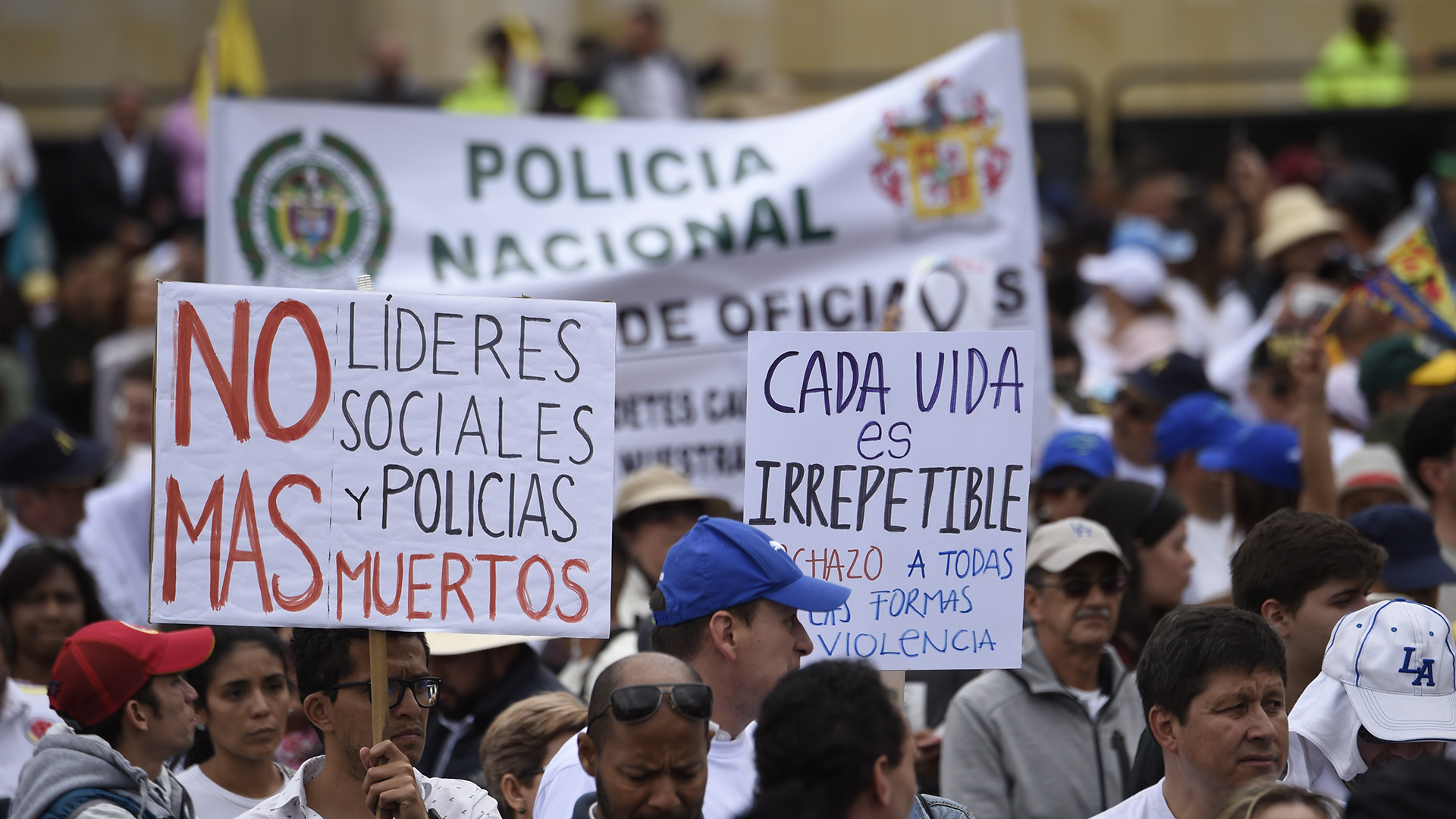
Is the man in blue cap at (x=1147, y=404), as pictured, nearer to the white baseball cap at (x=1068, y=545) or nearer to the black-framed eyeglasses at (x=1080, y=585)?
the white baseball cap at (x=1068, y=545)

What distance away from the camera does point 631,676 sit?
12.3ft

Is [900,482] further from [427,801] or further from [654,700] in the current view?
[427,801]

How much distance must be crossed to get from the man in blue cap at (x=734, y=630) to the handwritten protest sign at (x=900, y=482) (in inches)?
16.5

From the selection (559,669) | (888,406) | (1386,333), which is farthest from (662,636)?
(1386,333)

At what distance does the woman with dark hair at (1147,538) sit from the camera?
20.0 feet

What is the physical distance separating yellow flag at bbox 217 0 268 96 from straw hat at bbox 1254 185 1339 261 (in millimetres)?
5662

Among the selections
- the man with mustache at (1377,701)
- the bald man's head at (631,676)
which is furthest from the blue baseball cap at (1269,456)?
the bald man's head at (631,676)

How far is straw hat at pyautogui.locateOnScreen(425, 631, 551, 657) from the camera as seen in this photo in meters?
5.73

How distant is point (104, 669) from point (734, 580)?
1.67m

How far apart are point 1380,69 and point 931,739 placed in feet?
40.5

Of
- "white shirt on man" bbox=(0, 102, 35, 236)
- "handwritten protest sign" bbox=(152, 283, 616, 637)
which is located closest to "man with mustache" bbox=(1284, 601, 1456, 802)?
"handwritten protest sign" bbox=(152, 283, 616, 637)

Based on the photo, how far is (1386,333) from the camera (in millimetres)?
9070

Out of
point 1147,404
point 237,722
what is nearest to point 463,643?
point 237,722

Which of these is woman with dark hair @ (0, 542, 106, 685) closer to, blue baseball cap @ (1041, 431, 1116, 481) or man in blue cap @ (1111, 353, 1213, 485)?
blue baseball cap @ (1041, 431, 1116, 481)
